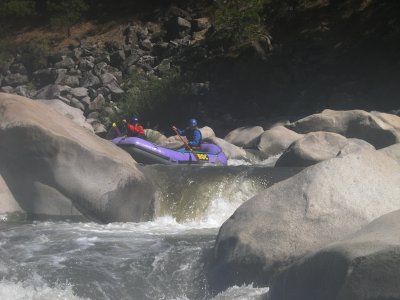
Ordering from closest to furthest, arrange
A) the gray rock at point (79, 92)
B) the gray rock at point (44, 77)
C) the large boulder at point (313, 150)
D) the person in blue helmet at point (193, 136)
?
the large boulder at point (313, 150), the person in blue helmet at point (193, 136), the gray rock at point (79, 92), the gray rock at point (44, 77)

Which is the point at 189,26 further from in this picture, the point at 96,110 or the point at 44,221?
the point at 44,221

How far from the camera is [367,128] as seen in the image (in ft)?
48.1

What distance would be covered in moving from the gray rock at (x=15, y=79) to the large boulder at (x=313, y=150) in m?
15.2

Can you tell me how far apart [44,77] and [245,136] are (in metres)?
9.60

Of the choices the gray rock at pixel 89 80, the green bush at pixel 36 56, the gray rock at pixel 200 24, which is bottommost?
the gray rock at pixel 89 80

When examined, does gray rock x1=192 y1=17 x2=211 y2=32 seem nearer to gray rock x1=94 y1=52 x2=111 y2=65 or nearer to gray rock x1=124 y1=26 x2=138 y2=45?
gray rock x1=124 y1=26 x2=138 y2=45

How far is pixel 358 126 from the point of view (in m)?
14.8

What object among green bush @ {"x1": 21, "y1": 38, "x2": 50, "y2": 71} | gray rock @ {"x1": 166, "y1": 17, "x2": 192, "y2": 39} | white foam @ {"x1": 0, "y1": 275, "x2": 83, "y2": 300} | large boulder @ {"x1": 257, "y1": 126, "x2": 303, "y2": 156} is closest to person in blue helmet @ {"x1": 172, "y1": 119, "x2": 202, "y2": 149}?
large boulder @ {"x1": 257, "y1": 126, "x2": 303, "y2": 156}

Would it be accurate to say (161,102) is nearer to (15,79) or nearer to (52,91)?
(52,91)

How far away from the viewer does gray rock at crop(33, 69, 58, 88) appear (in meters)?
24.1

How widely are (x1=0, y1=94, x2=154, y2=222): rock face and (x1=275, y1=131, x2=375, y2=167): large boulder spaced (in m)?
3.44

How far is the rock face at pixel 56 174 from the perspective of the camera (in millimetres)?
9070

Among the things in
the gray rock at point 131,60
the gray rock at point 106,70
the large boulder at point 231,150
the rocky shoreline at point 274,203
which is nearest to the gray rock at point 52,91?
the gray rock at point 106,70

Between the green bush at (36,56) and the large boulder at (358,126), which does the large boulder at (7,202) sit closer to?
the large boulder at (358,126)
